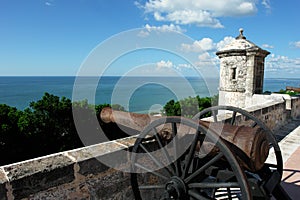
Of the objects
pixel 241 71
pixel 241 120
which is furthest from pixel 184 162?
pixel 241 71

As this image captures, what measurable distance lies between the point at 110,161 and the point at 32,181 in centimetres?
66

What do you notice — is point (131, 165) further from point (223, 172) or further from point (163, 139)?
Answer: point (223, 172)

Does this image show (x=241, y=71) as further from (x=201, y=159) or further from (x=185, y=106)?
(x=201, y=159)

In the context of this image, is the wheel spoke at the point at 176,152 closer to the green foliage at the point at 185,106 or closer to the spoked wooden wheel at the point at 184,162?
the spoked wooden wheel at the point at 184,162

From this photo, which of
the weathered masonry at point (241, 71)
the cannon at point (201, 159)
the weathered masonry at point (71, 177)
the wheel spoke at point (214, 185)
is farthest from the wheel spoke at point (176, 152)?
the weathered masonry at point (241, 71)

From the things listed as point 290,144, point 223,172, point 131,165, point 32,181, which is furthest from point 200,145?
point 290,144

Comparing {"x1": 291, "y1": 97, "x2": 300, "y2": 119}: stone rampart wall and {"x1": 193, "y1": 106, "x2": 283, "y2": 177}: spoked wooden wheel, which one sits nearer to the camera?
{"x1": 193, "y1": 106, "x2": 283, "y2": 177}: spoked wooden wheel

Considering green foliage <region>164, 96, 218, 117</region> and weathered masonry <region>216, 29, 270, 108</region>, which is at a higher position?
weathered masonry <region>216, 29, 270, 108</region>

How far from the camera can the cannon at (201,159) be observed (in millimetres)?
1782

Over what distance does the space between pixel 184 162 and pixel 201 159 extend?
160 millimetres

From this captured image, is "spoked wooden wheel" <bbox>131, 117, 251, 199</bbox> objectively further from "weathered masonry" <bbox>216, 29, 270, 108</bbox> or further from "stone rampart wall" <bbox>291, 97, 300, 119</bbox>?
"weathered masonry" <bbox>216, 29, 270, 108</bbox>

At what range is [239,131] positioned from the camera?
1895mm

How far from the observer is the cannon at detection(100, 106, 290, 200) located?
1.78m

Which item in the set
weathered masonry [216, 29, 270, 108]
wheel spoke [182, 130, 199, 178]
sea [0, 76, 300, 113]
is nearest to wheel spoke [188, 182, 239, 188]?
wheel spoke [182, 130, 199, 178]
